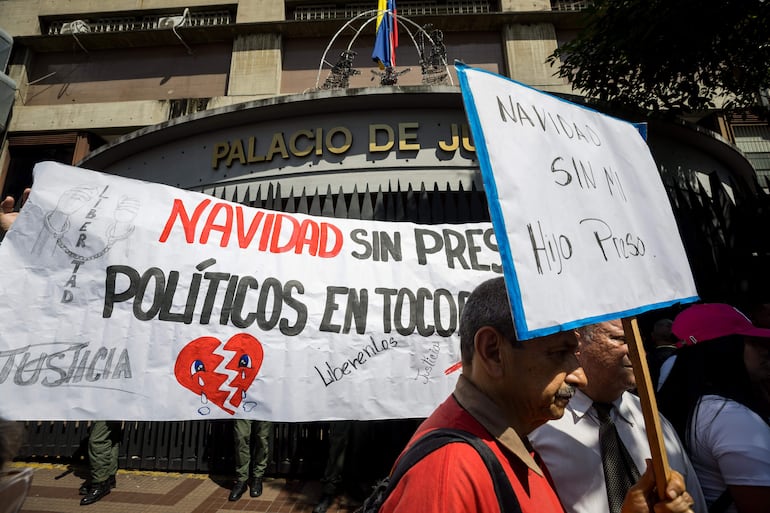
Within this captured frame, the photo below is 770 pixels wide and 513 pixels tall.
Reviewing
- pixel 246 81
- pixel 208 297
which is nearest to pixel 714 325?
pixel 208 297

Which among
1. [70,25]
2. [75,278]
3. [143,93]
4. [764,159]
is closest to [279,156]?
[75,278]

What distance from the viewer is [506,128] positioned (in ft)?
4.01

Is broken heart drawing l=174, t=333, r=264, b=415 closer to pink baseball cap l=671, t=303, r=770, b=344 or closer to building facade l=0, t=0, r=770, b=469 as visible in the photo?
pink baseball cap l=671, t=303, r=770, b=344

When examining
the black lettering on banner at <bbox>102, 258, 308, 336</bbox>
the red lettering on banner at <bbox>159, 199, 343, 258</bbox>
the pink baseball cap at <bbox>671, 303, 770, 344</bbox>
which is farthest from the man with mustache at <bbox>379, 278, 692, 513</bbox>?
the red lettering on banner at <bbox>159, 199, 343, 258</bbox>

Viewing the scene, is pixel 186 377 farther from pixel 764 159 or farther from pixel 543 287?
pixel 764 159

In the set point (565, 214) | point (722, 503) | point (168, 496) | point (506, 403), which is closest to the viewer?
point (506, 403)

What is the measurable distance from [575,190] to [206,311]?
2.11 m

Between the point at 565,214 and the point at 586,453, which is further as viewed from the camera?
the point at 586,453

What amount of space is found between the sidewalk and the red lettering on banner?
10.5 feet

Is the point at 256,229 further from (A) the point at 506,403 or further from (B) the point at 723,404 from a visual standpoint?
(B) the point at 723,404

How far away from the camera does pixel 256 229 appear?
2.70 metres

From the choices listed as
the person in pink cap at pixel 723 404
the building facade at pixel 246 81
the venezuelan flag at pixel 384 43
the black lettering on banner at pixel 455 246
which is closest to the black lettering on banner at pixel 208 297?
the black lettering on banner at pixel 455 246

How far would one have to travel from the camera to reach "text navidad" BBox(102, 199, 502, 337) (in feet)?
7.65

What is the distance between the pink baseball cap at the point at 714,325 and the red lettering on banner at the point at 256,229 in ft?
7.02
